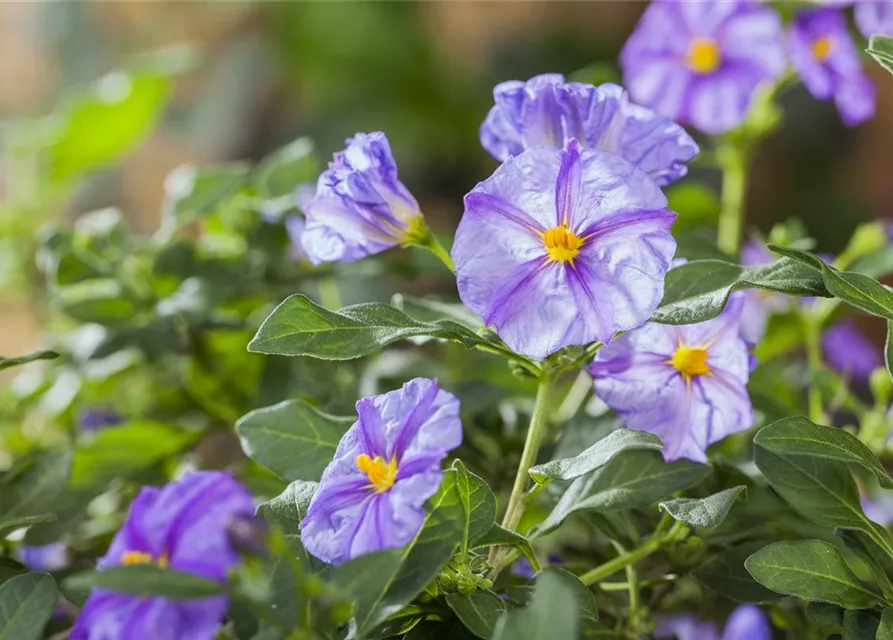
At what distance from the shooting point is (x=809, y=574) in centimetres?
44

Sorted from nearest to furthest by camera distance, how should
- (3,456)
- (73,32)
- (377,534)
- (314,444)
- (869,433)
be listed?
(377,534), (314,444), (869,433), (3,456), (73,32)

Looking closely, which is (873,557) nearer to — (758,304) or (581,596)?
(581,596)

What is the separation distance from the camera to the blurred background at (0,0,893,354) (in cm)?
242

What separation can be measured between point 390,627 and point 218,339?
1.23 ft

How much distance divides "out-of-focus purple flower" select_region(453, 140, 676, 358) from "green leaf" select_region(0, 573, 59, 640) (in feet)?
0.73

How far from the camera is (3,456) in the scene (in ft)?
2.92

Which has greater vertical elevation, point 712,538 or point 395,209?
point 395,209

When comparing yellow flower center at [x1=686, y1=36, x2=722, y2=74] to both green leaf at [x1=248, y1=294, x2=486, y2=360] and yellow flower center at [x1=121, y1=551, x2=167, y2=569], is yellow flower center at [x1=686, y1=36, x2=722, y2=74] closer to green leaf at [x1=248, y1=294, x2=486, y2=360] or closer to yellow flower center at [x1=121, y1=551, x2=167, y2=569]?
green leaf at [x1=248, y1=294, x2=486, y2=360]

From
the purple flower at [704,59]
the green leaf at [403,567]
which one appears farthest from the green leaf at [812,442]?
the purple flower at [704,59]

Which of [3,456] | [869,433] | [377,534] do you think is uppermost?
[377,534]

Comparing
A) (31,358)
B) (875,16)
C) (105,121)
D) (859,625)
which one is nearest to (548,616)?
(859,625)

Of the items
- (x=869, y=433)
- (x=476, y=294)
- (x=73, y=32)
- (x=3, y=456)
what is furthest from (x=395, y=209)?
(x=73, y=32)

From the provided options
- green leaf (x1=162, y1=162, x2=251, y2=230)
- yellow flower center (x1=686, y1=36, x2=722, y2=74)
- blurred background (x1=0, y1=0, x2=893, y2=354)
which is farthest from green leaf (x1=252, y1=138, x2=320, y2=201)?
blurred background (x1=0, y1=0, x2=893, y2=354)

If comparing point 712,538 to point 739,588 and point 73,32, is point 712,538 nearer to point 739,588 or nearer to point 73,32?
point 739,588
